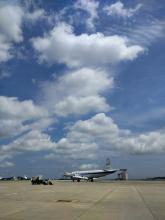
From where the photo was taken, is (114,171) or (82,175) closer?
(82,175)

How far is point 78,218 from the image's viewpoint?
61.0 ft

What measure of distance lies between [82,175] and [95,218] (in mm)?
162772

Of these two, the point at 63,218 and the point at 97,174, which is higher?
the point at 97,174

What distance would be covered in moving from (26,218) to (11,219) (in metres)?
0.85

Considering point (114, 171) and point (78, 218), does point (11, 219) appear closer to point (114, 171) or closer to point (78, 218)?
point (78, 218)

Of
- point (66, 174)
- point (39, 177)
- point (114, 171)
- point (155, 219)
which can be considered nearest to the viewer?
point (155, 219)

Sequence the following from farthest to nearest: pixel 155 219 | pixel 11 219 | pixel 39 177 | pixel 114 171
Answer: pixel 114 171, pixel 39 177, pixel 155 219, pixel 11 219

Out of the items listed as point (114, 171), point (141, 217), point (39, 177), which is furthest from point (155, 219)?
point (114, 171)

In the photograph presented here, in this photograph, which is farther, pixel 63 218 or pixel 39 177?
pixel 39 177

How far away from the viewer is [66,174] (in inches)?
7032

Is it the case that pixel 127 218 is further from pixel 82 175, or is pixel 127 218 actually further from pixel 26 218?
pixel 82 175

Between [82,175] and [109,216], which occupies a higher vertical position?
[82,175]

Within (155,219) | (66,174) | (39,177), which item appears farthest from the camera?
(66,174)

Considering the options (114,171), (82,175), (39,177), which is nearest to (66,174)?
(82,175)
